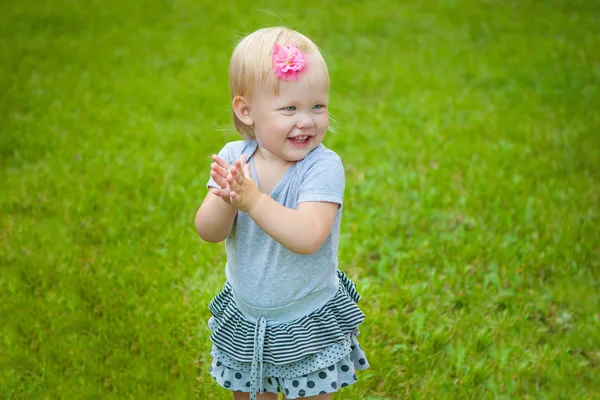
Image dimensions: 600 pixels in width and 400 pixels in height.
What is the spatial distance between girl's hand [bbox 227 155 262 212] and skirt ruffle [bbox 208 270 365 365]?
490 millimetres

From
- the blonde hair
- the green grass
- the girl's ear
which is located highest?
the blonde hair

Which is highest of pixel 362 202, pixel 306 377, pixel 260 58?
pixel 260 58

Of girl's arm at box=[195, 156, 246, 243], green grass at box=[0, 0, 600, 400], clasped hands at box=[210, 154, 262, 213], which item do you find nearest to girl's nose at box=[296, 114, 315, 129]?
clasped hands at box=[210, 154, 262, 213]

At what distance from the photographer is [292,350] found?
A: 2.38 metres

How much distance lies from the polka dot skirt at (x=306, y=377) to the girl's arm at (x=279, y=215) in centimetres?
42

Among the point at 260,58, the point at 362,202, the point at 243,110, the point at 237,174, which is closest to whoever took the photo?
the point at 237,174

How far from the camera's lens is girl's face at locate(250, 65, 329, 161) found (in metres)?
2.24

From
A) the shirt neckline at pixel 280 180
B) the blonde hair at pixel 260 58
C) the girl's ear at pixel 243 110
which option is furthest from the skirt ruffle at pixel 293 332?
the blonde hair at pixel 260 58

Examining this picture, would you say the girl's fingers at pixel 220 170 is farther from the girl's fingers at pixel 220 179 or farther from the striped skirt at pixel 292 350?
the striped skirt at pixel 292 350

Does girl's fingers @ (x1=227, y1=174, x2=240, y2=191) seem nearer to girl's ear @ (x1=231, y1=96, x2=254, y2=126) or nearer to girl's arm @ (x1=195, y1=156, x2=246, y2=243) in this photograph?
girl's arm @ (x1=195, y1=156, x2=246, y2=243)

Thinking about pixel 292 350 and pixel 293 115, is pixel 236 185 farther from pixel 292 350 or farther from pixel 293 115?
pixel 292 350

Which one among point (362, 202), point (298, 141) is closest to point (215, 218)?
point (298, 141)

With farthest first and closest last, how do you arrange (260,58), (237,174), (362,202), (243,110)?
(362,202) → (243,110) → (260,58) → (237,174)

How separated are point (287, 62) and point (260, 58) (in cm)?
10
